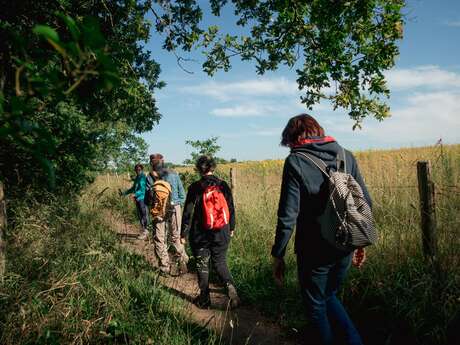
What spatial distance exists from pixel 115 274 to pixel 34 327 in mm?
1132

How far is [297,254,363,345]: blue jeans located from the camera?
2562 mm

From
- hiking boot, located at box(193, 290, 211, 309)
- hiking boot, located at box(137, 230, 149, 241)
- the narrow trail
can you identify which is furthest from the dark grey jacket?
hiking boot, located at box(137, 230, 149, 241)

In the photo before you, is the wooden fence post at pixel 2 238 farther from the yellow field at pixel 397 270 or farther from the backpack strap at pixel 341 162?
the backpack strap at pixel 341 162

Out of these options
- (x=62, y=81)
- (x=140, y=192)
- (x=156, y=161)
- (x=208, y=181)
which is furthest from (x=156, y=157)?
(x=62, y=81)

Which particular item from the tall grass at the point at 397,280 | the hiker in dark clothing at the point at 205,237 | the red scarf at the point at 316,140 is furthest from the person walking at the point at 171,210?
the red scarf at the point at 316,140

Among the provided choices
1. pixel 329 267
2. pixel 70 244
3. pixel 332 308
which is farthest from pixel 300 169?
pixel 70 244

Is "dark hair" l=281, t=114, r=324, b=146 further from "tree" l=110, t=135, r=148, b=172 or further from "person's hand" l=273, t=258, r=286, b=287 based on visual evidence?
"tree" l=110, t=135, r=148, b=172

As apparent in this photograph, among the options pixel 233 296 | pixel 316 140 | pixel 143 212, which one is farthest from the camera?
pixel 143 212

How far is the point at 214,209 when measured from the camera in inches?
175

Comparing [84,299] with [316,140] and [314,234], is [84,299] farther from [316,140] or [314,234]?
[316,140]

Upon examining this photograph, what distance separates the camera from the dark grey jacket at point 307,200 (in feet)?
8.30

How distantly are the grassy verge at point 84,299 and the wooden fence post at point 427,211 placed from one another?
245 centimetres

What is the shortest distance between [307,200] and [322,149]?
41 cm

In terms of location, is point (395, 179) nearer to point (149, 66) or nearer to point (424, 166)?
point (424, 166)
